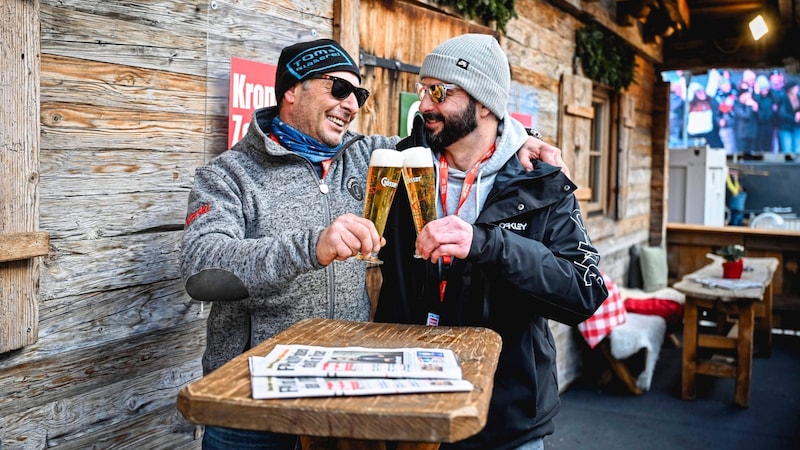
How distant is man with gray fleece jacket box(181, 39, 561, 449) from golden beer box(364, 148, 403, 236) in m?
0.10

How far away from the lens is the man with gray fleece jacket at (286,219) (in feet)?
5.83

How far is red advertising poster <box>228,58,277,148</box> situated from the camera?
274 cm

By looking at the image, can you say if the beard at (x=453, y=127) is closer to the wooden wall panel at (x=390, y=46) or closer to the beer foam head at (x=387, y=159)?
the beer foam head at (x=387, y=159)

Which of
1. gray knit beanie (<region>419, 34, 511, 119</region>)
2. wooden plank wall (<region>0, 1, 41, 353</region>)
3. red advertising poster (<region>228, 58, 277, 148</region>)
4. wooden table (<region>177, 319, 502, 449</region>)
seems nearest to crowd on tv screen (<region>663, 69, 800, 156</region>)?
red advertising poster (<region>228, 58, 277, 148</region>)

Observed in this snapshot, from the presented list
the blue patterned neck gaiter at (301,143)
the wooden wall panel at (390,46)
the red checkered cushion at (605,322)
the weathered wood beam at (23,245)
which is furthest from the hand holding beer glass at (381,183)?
the red checkered cushion at (605,322)

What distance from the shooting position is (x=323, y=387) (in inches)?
50.3

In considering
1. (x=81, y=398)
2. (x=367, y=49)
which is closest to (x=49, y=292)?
(x=81, y=398)

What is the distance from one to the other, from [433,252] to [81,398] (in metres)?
1.30

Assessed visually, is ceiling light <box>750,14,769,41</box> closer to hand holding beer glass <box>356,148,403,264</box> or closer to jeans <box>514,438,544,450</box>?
jeans <box>514,438,544,450</box>

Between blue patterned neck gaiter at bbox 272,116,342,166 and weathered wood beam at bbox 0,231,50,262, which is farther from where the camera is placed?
blue patterned neck gaiter at bbox 272,116,342,166

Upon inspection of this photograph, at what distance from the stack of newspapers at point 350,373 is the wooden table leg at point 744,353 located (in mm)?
5043

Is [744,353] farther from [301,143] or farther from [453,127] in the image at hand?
[301,143]

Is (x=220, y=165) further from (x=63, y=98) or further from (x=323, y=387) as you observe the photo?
(x=323, y=387)

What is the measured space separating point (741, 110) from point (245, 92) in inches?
938
